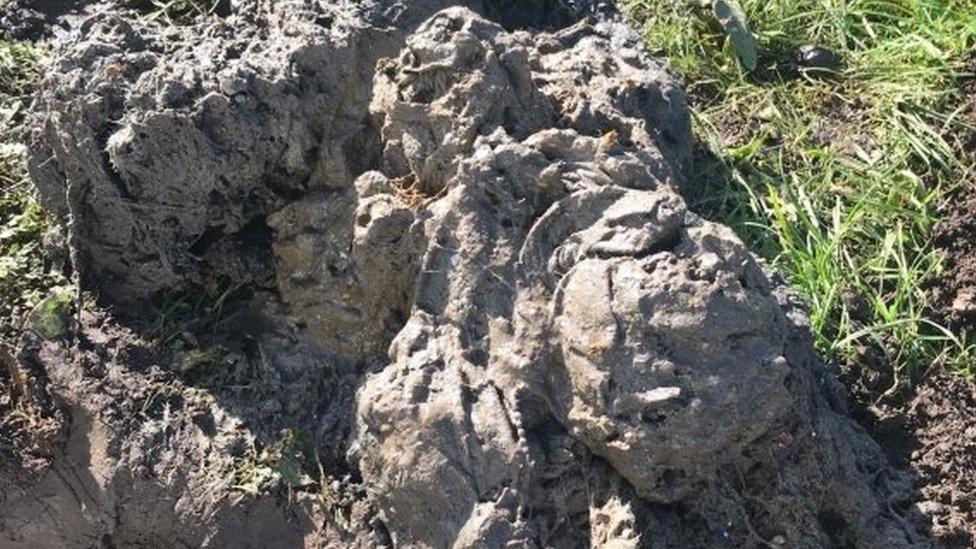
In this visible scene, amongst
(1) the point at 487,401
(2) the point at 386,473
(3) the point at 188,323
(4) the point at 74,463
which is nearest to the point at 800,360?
(1) the point at 487,401

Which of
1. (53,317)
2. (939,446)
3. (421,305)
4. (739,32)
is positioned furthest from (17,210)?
(939,446)

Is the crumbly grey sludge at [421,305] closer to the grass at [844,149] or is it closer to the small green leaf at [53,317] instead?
the small green leaf at [53,317]

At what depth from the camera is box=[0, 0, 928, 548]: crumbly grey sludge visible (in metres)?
2.82

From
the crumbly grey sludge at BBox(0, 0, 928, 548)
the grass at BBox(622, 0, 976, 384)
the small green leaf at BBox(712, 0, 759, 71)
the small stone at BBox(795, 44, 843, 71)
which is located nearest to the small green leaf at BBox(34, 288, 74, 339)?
the crumbly grey sludge at BBox(0, 0, 928, 548)

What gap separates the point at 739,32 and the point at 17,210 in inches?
89.8

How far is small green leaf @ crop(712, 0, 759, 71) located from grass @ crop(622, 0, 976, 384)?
5cm

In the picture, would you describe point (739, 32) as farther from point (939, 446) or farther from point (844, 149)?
point (939, 446)

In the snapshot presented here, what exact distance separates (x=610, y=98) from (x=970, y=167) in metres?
1.22

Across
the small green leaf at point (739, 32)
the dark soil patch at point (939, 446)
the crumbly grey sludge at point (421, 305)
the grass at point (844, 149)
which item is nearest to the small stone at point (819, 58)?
the grass at point (844, 149)

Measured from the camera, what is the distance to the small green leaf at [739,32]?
4.25m

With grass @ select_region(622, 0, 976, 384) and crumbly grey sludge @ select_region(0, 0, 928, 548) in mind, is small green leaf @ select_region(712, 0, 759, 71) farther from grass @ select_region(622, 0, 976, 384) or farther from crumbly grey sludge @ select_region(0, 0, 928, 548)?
crumbly grey sludge @ select_region(0, 0, 928, 548)

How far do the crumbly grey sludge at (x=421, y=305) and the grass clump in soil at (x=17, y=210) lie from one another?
16cm

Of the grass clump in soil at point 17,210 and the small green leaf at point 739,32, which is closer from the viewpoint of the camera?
Result: the grass clump in soil at point 17,210

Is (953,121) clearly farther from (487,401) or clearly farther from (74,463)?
(74,463)
